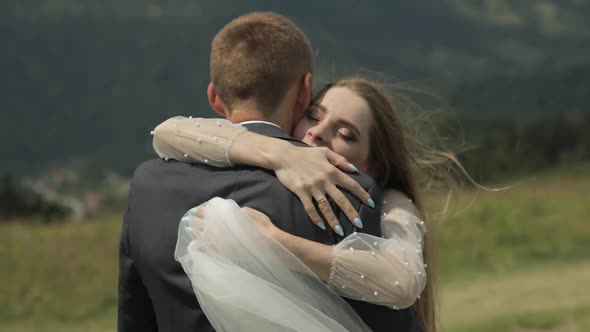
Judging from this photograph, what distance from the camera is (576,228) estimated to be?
12633mm

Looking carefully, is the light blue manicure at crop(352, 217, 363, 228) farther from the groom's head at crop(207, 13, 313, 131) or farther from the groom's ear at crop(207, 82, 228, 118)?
the groom's ear at crop(207, 82, 228, 118)

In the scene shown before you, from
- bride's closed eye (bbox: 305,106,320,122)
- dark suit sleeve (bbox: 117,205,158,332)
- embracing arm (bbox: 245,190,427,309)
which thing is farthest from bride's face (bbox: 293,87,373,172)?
dark suit sleeve (bbox: 117,205,158,332)

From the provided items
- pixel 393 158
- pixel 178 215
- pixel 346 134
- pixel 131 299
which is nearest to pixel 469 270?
pixel 393 158

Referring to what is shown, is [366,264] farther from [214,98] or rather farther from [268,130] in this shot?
[214,98]

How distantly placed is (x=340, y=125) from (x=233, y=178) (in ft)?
1.88

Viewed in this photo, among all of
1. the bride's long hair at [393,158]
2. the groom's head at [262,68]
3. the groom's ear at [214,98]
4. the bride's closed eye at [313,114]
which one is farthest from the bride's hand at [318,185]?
the bride's long hair at [393,158]

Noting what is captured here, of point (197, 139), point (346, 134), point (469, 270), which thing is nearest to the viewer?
point (197, 139)

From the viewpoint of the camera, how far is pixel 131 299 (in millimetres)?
2695

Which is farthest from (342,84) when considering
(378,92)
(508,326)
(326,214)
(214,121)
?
(508,326)

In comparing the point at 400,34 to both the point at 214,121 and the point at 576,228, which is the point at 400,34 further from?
the point at 214,121

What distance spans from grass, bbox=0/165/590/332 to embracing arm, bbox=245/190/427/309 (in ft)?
18.7

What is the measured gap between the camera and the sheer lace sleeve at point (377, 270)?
2318mm

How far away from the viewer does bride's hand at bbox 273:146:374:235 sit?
91.0 inches

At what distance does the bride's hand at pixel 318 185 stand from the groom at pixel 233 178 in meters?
0.03
